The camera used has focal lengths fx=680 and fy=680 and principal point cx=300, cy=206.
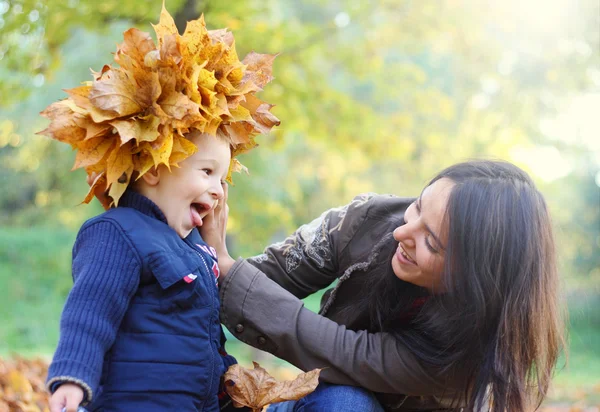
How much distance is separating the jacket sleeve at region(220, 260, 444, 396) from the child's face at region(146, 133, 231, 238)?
30cm

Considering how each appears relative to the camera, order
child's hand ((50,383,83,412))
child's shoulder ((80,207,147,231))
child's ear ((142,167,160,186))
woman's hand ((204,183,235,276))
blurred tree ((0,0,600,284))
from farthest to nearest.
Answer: blurred tree ((0,0,600,284))
woman's hand ((204,183,235,276))
child's ear ((142,167,160,186))
child's shoulder ((80,207,147,231))
child's hand ((50,383,83,412))

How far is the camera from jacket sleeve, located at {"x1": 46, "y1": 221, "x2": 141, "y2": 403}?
1.53 m

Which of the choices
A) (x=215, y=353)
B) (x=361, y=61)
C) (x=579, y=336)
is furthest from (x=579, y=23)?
(x=579, y=336)

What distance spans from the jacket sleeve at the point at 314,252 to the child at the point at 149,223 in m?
0.61

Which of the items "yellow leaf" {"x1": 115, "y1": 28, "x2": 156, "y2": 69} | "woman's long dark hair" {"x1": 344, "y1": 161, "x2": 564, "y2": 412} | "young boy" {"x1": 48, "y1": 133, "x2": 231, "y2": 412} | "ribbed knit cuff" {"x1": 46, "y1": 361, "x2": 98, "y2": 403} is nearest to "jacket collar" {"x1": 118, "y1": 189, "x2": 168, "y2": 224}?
"young boy" {"x1": 48, "y1": 133, "x2": 231, "y2": 412}

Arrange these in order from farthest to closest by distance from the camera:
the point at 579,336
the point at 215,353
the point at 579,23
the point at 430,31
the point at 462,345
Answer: the point at 579,336 < the point at 579,23 < the point at 430,31 < the point at 462,345 < the point at 215,353

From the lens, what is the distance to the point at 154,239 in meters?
1.74

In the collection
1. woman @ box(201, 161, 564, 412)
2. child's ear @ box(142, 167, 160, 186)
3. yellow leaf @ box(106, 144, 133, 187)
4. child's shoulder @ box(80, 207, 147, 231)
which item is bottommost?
woman @ box(201, 161, 564, 412)

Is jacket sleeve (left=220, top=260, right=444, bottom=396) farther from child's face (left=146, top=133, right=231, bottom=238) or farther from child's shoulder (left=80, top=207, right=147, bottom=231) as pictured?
child's shoulder (left=80, top=207, right=147, bottom=231)

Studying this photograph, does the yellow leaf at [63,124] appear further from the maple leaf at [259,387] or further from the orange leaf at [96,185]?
the maple leaf at [259,387]

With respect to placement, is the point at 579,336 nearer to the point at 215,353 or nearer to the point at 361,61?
the point at 361,61

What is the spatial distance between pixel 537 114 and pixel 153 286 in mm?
6956

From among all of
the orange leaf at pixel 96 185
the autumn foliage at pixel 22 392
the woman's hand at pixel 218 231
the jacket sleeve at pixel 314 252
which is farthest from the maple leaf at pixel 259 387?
the autumn foliage at pixel 22 392

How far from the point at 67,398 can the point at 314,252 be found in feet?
3.81
